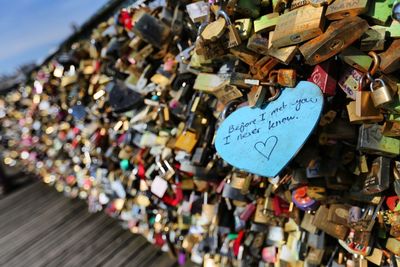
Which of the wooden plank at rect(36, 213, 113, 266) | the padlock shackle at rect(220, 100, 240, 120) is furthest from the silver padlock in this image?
the wooden plank at rect(36, 213, 113, 266)

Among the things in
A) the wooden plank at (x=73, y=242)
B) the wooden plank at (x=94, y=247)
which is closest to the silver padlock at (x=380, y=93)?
the wooden plank at (x=94, y=247)

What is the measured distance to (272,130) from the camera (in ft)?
4.20

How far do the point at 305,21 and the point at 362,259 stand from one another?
1091 millimetres

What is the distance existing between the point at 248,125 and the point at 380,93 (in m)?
0.47

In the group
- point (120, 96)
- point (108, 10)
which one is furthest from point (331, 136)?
point (108, 10)

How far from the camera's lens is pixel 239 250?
7.01 ft

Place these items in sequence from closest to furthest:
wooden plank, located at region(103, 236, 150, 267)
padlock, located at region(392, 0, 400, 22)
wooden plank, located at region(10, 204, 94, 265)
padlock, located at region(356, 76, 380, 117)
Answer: padlock, located at region(392, 0, 400, 22)
padlock, located at region(356, 76, 380, 117)
wooden plank, located at region(103, 236, 150, 267)
wooden plank, located at region(10, 204, 94, 265)

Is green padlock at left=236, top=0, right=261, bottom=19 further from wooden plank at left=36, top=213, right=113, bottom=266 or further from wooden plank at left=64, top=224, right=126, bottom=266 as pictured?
wooden plank at left=36, top=213, right=113, bottom=266

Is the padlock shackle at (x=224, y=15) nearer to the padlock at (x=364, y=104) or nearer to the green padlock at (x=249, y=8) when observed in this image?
the green padlock at (x=249, y=8)

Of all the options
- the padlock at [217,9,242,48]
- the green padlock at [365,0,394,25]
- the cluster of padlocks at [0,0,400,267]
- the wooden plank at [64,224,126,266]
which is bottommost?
the wooden plank at [64,224,126,266]

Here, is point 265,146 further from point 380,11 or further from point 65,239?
point 65,239

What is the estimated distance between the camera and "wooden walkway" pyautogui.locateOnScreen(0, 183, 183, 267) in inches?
115

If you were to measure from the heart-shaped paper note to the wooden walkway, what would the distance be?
169 cm

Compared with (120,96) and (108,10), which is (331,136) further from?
(108,10)
